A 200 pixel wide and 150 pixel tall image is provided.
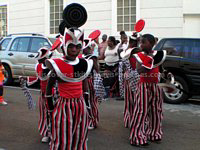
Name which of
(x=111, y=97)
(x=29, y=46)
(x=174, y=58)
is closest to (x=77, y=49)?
(x=174, y=58)

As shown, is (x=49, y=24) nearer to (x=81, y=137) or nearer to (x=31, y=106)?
(x=31, y=106)

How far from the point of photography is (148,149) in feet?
15.9

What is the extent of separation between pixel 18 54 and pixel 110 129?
6383 millimetres

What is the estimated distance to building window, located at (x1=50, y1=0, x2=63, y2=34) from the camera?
1538cm

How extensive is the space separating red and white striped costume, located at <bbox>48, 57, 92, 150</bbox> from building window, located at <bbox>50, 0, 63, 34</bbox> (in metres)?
12.2

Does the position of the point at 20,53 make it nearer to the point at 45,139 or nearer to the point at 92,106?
the point at 92,106

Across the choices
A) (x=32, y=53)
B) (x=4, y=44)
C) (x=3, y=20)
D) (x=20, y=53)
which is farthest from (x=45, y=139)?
(x=3, y=20)

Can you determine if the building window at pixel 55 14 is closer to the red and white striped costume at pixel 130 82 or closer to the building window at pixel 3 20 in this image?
the building window at pixel 3 20

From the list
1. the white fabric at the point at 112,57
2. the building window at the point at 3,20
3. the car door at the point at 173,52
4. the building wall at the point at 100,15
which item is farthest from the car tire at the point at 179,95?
the building window at the point at 3,20

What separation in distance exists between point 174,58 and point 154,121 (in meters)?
3.74

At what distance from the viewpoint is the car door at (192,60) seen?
26.8 feet

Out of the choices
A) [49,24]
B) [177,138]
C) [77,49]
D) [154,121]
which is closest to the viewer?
[77,49]

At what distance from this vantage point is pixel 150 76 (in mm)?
4906

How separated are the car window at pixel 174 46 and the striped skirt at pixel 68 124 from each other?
18.0 feet
